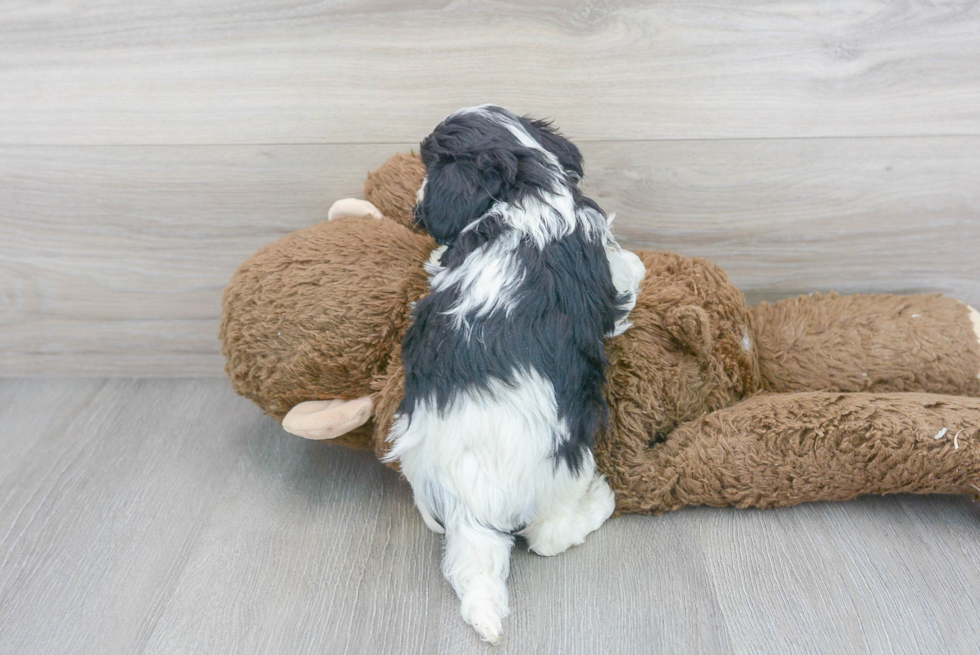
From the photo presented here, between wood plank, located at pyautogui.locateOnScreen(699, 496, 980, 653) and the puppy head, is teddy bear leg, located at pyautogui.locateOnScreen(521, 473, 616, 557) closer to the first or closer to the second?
wood plank, located at pyautogui.locateOnScreen(699, 496, 980, 653)

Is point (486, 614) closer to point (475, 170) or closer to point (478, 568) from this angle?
point (478, 568)

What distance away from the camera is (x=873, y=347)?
1.05 meters

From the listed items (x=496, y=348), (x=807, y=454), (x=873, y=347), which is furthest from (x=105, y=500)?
(x=873, y=347)

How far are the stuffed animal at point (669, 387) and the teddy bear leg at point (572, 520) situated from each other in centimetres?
2

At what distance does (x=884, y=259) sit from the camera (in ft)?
4.03

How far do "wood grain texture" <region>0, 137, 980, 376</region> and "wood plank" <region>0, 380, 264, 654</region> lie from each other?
18 centimetres

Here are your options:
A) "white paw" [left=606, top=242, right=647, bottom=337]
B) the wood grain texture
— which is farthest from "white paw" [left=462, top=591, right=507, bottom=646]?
the wood grain texture

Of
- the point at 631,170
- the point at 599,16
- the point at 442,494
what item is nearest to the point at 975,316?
the point at 631,170

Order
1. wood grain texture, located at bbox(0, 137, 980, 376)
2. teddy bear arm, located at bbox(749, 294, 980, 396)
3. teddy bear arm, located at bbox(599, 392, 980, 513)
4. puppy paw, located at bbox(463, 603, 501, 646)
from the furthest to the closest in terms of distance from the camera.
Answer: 1. wood grain texture, located at bbox(0, 137, 980, 376)
2. teddy bear arm, located at bbox(749, 294, 980, 396)
3. teddy bear arm, located at bbox(599, 392, 980, 513)
4. puppy paw, located at bbox(463, 603, 501, 646)

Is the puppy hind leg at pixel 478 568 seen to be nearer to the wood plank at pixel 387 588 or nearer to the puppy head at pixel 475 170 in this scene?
the wood plank at pixel 387 588

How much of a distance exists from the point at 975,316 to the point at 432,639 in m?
0.90

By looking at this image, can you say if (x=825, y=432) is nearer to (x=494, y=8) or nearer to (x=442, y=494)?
(x=442, y=494)

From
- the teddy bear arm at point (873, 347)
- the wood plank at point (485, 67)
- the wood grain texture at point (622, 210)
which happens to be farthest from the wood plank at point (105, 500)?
the teddy bear arm at point (873, 347)

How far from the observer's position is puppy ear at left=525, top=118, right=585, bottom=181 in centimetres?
91
